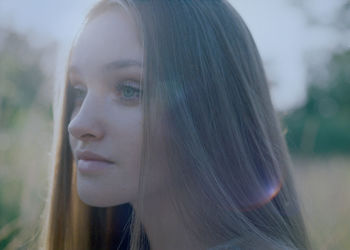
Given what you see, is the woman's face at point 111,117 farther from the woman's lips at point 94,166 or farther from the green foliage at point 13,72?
the green foliage at point 13,72

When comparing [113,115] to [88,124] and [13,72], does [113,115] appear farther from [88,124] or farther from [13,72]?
[13,72]

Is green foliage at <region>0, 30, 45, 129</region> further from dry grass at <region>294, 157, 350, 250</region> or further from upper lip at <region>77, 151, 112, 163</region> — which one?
dry grass at <region>294, 157, 350, 250</region>

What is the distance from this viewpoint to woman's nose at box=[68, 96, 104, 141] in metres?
1.31

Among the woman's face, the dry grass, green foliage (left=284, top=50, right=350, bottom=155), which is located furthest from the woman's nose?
green foliage (left=284, top=50, right=350, bottom=155)

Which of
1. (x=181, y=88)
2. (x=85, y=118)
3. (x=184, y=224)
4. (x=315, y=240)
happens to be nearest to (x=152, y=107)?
(x=181, y=88)

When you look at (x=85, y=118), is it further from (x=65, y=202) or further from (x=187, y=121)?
(x=65, y=202)

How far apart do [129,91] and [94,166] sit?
0.28m

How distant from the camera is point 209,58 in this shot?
138 cm

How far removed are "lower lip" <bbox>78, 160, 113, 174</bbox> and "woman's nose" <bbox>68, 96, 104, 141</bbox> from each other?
8 cm

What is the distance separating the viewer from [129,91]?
1363mm

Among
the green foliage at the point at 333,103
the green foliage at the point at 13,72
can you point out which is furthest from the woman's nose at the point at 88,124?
the green foliage at the point at 333,103

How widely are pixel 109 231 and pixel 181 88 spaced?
88 centimetres

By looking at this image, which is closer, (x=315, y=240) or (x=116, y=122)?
(x=116, y=122)

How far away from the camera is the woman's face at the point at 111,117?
51.8 inches
